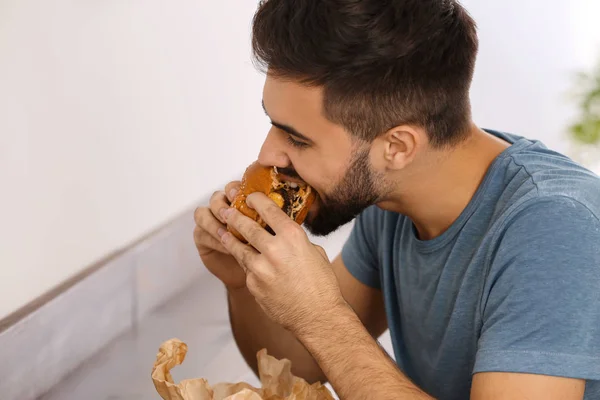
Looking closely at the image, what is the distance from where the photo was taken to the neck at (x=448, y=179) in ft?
4.13

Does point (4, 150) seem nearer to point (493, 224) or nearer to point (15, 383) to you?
point (15, 383)

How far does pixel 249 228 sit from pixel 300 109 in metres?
0.20

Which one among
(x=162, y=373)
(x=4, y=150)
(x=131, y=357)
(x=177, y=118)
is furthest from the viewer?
(x=177, y=118)

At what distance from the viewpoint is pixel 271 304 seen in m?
1.16

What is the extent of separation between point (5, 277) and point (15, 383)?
211 millimetres

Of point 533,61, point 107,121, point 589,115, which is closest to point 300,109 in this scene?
point 107,121

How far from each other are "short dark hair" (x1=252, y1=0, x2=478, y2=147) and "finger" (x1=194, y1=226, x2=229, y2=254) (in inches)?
12.8

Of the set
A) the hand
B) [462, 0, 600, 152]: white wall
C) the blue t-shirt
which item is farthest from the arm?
[462, 0, 600, 152]: white wall

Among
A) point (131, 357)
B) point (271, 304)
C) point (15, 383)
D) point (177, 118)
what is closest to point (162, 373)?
point (271, 304)

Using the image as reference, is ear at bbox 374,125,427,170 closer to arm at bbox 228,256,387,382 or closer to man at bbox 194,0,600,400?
man at bbox 194,0,600,400

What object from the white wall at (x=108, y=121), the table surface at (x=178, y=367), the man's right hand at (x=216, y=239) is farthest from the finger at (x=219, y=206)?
the table surface at (x=178, y=367)

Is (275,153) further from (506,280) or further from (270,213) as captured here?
(506,280)

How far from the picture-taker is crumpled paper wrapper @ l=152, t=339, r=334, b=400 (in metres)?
1.08

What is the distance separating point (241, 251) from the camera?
1215 mm
